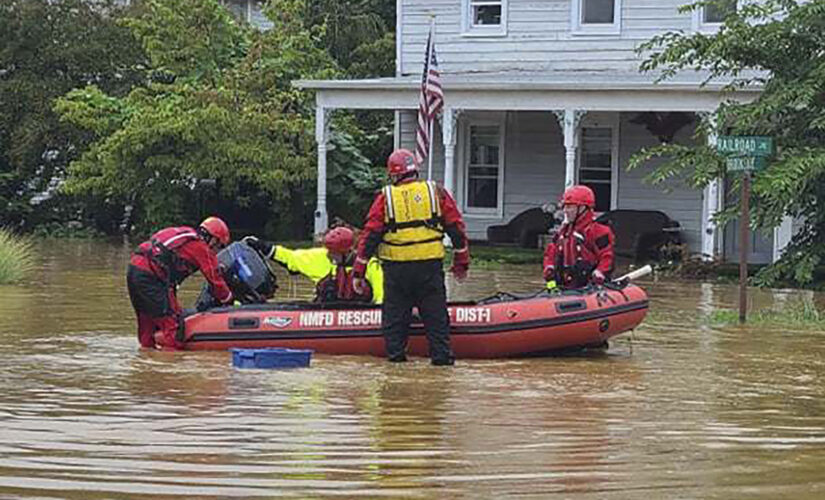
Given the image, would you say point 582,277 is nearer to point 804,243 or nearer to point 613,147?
point 804,243

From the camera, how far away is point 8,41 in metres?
34.4

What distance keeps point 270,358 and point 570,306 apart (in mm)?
2611

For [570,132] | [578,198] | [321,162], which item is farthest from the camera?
[321,162]

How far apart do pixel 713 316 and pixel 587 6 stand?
1227 cm

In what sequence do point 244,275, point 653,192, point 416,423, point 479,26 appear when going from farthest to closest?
1. point 479,26
2. point 653,192
3. point 244,275
4. point 416,423

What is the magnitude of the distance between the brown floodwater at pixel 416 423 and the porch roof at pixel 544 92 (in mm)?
10779

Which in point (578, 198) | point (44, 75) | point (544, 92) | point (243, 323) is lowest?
point (243, 323)

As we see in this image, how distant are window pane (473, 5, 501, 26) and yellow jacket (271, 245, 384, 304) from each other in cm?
1680

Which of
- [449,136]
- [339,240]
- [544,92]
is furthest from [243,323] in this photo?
[449,136]

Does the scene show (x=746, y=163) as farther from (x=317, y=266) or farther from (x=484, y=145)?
(x=484, y=145)

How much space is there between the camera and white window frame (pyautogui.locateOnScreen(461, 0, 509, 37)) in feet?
98.8

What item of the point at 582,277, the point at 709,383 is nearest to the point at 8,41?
the point at 582,277

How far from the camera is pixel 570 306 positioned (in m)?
13.6

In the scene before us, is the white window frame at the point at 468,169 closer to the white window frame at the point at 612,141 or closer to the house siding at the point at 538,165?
the house siding at the point at 538,165
